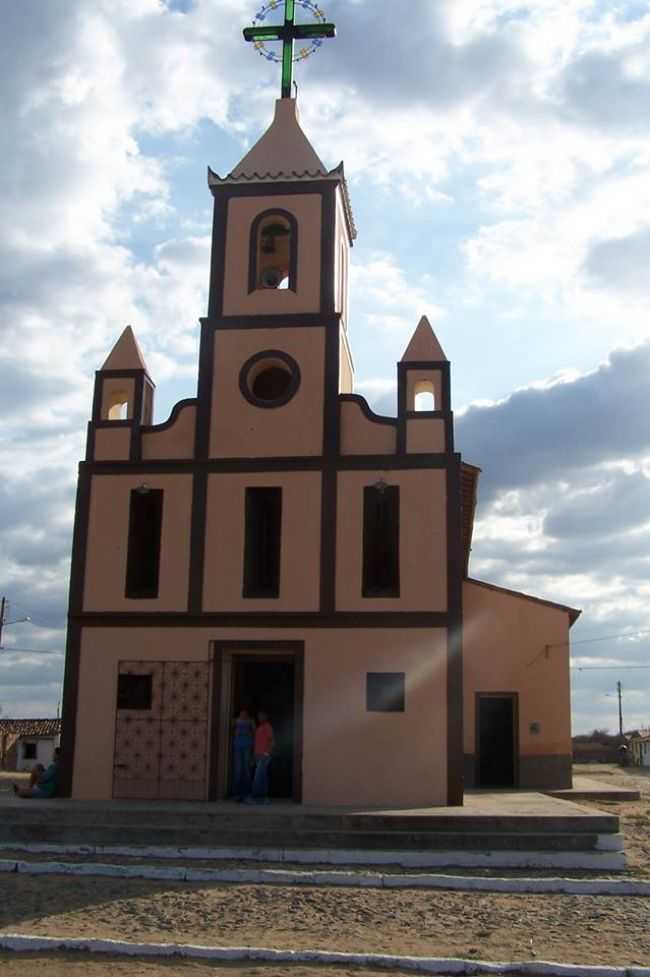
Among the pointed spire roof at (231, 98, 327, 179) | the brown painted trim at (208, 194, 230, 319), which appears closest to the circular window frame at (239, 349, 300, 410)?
the brown painted trim at (208, 194, 230, 319)

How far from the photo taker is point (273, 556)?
61.7ft

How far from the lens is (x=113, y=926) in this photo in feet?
34.9

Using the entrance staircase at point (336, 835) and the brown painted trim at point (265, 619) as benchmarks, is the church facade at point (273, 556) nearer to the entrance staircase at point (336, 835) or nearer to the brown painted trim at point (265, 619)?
the brown painted trim at point (265, 619)

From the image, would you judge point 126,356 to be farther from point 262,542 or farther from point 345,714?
point 345,714

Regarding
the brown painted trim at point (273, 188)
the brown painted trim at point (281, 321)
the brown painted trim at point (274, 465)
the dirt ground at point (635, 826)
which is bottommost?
the dirt ground at point (635, 826)

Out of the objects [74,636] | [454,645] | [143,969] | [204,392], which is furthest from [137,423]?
[143,969]

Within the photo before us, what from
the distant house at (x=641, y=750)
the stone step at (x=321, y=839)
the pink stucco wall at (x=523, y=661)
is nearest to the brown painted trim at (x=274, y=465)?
the pink stucco wall at (x=523, y=661)

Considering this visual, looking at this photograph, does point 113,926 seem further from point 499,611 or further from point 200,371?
point 499,611

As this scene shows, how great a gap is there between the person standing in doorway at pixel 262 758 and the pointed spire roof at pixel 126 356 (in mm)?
6729

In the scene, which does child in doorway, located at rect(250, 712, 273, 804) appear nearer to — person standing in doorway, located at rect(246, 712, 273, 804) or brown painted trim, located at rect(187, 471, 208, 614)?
person standing in doorway, located at rect(246, 712, 273, 804)

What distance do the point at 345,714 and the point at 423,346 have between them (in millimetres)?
6377

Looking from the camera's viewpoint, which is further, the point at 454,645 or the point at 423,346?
the point at 423,346

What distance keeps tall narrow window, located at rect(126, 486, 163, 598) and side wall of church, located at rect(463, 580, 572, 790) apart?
7246mm

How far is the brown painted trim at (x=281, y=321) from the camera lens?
19188mm
